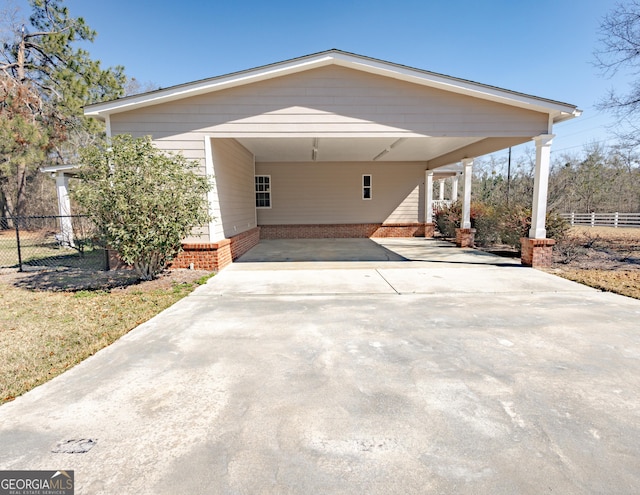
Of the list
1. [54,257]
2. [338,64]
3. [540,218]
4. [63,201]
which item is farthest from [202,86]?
[63,201]

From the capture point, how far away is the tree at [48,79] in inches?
596

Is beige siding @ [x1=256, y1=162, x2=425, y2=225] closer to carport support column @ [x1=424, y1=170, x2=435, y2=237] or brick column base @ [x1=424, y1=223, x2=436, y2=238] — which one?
carport support column @ [x1=424, y1=170, x2=435, y2=237]

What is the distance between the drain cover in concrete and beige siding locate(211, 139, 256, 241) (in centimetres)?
564

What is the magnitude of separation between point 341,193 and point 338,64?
7.60 m

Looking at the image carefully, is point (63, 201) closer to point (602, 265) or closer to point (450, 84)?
point (450, 84)

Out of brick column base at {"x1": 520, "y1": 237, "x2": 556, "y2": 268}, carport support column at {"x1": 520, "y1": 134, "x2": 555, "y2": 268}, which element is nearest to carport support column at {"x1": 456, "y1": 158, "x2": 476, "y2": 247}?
carport support column at {"x1": 520, "y1": 134, "x2": 555, "y2": 268}

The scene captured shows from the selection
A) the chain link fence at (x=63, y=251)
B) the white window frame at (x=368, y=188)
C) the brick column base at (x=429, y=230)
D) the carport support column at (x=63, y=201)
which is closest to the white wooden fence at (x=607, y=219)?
the brick column base at (x=429, y=230)

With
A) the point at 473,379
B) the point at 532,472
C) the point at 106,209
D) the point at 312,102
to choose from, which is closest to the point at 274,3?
the point at 312,102

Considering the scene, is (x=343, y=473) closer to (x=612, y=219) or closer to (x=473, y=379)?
(x=473, y=379)

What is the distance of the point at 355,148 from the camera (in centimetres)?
1095

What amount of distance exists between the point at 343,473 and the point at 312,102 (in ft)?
22.8

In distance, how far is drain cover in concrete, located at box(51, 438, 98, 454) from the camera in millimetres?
1969

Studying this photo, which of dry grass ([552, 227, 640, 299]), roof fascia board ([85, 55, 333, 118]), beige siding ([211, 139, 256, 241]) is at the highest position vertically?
roof fascia board ([85, 55, 333, 118])

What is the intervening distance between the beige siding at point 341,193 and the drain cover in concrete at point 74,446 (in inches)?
493
